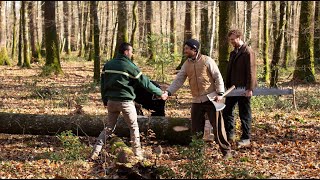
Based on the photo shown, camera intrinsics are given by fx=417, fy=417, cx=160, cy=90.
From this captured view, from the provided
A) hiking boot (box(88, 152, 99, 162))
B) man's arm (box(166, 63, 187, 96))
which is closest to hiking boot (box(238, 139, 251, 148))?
man's arm (box(166, 63, 187, 96))

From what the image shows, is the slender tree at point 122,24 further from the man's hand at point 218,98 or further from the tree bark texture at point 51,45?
the man's hand at point 218,98

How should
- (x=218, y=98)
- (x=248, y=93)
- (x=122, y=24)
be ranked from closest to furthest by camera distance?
(x=218, y=98), (x=248, y=93), (x=122, y=24)

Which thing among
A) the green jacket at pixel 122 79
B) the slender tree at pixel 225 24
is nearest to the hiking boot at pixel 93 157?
the green jacket at pixel 122 79

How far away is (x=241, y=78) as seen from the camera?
7672mm

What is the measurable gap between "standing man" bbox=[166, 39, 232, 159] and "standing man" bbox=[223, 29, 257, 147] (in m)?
0.88

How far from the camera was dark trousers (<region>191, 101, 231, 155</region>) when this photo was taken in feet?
22.5

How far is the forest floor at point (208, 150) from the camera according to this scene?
20.1 feet

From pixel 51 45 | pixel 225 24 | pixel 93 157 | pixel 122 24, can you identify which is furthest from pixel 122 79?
pixel 51 45

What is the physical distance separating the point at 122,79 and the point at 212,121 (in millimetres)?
1639

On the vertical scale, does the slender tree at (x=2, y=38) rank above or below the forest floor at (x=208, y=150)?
above

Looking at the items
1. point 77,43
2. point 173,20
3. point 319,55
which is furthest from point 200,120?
point 77,43

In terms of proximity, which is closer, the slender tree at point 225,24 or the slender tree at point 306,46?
the slender tree at point 225,24

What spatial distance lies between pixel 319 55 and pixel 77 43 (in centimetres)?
3486

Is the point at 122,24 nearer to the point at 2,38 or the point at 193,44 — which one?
the point at 2,38
